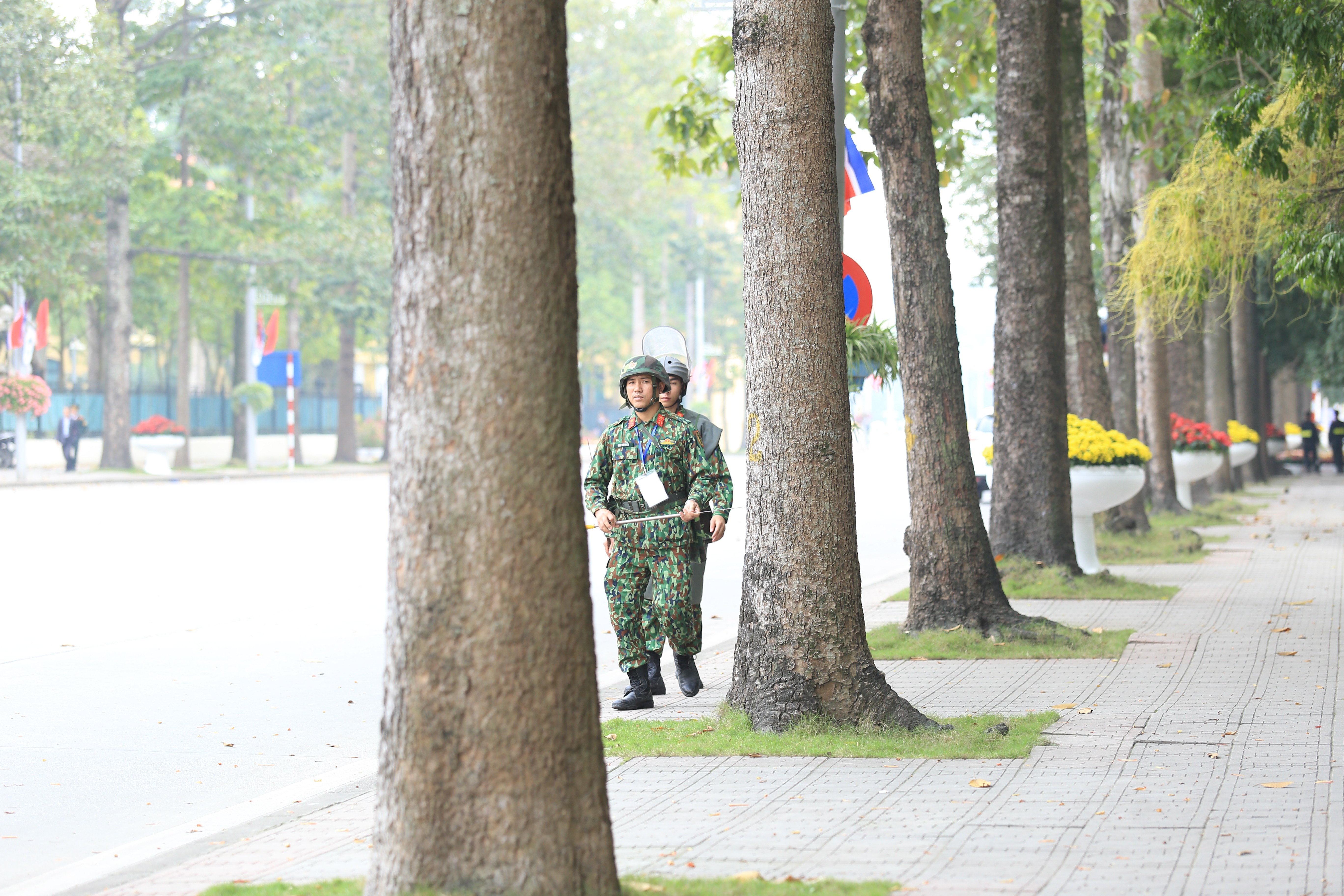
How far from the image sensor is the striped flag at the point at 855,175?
13.2 m

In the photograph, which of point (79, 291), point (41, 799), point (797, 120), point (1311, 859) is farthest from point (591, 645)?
point (79, 291)

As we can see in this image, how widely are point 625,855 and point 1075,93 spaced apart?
1287cm

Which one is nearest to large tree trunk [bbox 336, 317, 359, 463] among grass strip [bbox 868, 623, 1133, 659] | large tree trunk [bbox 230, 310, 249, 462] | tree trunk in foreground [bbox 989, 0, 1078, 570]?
large tree trunk [bbox 230, 310, 249, 462]

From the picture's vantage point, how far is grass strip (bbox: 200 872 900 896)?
475 cm

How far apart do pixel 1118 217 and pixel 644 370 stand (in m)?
12.9

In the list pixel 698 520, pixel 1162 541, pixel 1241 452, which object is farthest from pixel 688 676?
pixel 1241 452

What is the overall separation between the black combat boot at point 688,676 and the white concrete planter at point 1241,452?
22.2 meters

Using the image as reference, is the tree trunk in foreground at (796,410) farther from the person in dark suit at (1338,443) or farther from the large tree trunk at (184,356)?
the person in dark suit at (1338,443)

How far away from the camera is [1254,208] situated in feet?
45.4

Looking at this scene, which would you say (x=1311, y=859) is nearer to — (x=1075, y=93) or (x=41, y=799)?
(x=41, y=799)

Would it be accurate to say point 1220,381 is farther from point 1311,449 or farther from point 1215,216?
point 1311,449

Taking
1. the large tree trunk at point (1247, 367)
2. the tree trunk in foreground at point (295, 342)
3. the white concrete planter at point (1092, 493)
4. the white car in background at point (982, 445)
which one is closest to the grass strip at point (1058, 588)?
the white concrete planter at point (1092, 493)

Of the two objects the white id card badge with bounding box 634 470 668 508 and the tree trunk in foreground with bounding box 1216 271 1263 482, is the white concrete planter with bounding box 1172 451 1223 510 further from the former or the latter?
the white id card badge with bounding box 634 470 668 508

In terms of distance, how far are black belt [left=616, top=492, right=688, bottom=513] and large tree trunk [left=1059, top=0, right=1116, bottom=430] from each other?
9.10 meters
